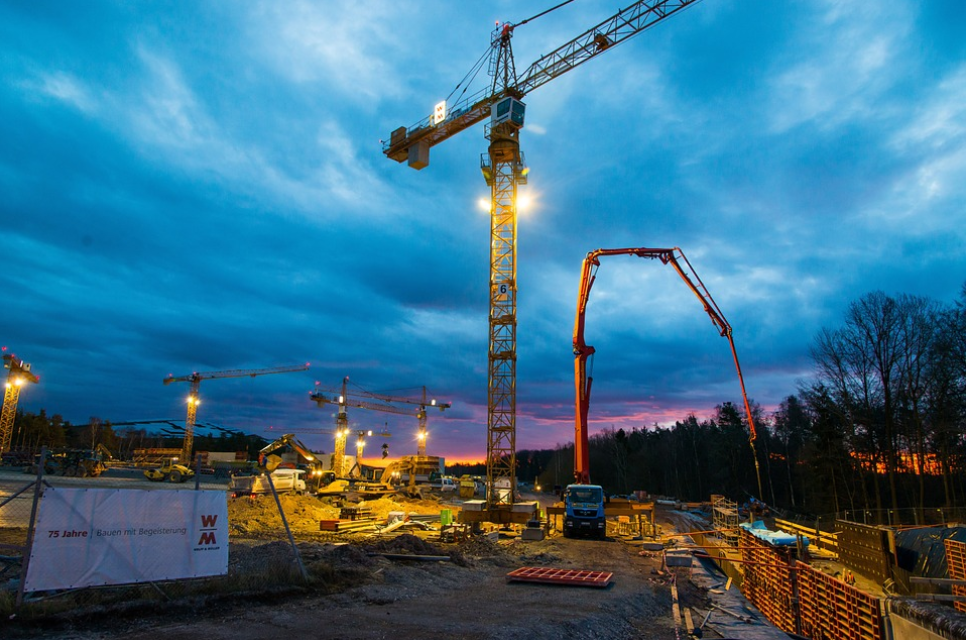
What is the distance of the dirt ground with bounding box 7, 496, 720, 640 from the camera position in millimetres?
9328

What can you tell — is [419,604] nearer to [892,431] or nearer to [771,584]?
[771,584]

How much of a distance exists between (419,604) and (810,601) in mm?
10521

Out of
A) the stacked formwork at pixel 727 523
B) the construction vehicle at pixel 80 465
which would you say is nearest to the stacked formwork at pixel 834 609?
the stacked formwork at pixel 727 523

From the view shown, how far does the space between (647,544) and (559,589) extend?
11.9 m

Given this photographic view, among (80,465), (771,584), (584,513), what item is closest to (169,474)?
(80,465)

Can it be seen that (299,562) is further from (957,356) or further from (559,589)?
(957,356)

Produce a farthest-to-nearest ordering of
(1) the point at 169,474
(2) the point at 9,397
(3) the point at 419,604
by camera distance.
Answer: (2) the point at 9,397 → (1) the point at 169,474 → (3) the point at 419,604

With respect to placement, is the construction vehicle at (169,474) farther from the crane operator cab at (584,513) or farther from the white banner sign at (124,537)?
the white banner sign at (124,537)

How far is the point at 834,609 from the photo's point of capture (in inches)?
519

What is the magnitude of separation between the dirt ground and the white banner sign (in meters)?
0.69

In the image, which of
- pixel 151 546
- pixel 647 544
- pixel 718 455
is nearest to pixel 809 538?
pixel 647 544

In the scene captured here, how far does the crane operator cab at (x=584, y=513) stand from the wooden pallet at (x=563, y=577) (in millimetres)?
11355

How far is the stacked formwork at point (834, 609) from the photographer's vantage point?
11.6m

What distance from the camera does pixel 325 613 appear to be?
1066 cm
